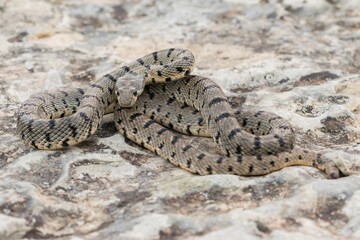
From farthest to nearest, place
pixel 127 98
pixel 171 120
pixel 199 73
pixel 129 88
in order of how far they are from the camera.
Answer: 1. pixel 199 73
2. pixel 171 120
3. pixel 129 88
4. pixel 127 98

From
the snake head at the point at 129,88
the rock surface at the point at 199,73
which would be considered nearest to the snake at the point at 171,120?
the snake head at the point at 129,88

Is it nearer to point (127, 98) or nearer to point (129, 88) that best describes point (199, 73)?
point (129, 88)

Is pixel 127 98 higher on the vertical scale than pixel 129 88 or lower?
lower

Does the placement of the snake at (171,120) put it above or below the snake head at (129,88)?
below

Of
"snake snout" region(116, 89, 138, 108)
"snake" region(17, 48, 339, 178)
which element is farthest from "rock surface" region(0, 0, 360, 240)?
"snake snout" region(116, 89, 138, 108)

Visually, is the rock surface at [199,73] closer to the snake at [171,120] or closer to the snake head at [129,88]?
the snake at [171,120]

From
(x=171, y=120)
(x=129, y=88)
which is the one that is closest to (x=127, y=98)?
(x=129, y=88)

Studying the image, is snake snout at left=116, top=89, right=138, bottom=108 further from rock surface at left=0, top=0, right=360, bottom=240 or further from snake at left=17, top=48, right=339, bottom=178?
rock surface at left=0, top=0, right=360, bottom=240

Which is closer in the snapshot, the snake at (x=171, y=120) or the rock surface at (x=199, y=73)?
the rock surface at (x=199, y=73)
